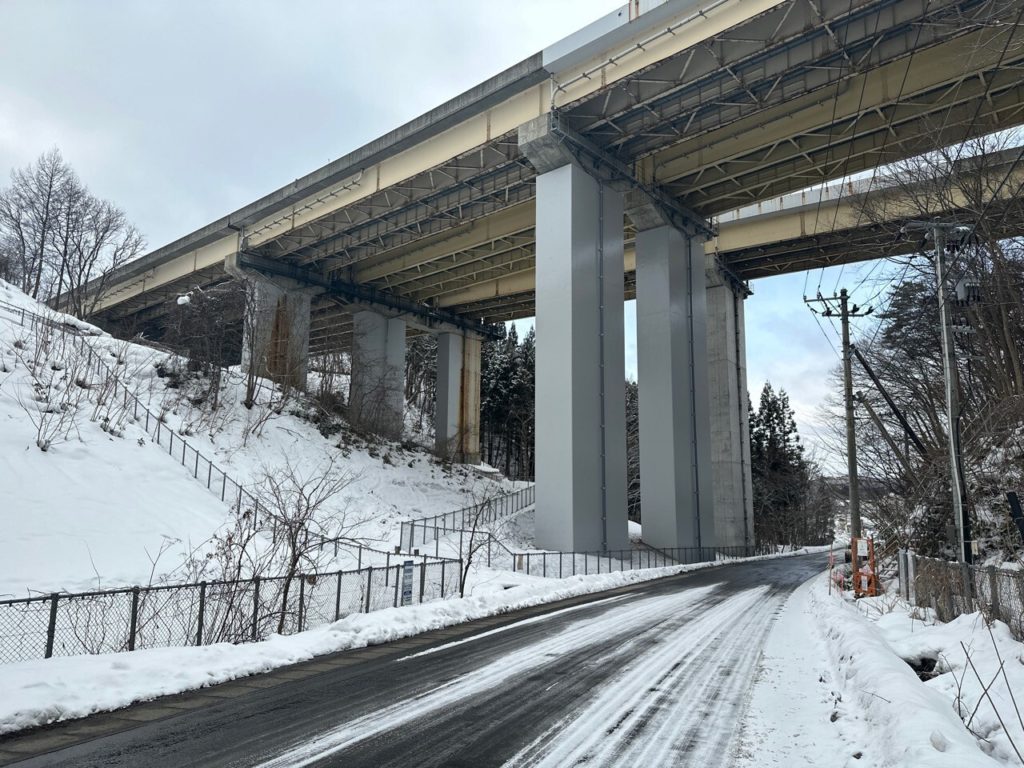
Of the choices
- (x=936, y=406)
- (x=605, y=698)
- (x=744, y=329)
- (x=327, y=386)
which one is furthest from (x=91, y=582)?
(x=744, y=329)

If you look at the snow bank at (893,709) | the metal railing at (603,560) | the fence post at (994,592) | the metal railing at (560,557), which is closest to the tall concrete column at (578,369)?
the metal railing at (603,560)

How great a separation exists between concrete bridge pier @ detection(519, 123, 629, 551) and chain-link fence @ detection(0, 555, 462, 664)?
11.6m

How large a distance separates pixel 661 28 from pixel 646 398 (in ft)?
53.8

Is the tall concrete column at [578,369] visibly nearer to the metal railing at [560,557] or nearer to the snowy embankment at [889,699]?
the metal railing at [560,557]

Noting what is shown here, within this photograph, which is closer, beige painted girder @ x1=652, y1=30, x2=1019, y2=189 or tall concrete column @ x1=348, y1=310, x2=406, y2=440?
beige painted girder @ x1=652, y1=30, x2=1019, y2=189

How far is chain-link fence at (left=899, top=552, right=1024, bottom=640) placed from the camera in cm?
928

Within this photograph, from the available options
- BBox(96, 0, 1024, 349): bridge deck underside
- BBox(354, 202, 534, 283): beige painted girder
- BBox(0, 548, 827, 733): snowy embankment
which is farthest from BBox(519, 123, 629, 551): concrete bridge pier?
BBox(0, 548, 827, 733): snowy embankment

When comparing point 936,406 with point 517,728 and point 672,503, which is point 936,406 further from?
point 517,728

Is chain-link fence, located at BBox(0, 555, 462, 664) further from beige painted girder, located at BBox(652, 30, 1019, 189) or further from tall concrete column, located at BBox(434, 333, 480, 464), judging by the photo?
tall concrete column, located at BBox(434, 333, 480, 464)

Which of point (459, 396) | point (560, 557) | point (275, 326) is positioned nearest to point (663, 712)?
point (560, 557)

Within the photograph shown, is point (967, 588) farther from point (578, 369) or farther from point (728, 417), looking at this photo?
point (728, 417)

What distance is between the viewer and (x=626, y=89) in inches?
1024

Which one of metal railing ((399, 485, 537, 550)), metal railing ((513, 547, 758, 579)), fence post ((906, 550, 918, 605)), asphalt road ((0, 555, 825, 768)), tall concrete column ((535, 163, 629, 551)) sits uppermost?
tall concrete column ((535, 163, 629, 551))

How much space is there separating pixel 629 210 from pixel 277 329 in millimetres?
22919
